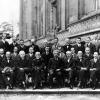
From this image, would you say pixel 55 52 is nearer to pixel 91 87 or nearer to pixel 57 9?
pixel 91 87

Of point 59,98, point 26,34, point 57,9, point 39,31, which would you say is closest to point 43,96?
point 59,98

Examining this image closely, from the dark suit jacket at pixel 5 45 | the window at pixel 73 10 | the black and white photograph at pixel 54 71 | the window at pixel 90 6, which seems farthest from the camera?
the window at pixel 73 10

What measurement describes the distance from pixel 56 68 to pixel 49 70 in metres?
0.28

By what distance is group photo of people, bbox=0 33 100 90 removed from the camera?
1141 centimetres

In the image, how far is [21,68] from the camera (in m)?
12.4

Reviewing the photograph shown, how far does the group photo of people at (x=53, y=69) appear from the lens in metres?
11.4

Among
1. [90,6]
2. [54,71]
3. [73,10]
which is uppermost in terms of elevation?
[73,10]

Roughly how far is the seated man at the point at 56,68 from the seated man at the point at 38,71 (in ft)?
1.03

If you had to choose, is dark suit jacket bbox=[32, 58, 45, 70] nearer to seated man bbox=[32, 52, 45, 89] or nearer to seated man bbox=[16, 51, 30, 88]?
seated man bbox=[32, 52, 45, 89]

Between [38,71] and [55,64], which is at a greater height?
[55,64]

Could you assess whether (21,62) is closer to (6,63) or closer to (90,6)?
(6,63)

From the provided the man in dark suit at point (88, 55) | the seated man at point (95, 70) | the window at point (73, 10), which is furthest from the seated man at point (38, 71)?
the window at point (73, 10)

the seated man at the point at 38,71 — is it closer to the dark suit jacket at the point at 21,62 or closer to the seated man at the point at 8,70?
the dark suit jacket at the point at 21,62

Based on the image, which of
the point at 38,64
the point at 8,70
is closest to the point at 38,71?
the point at 38,64
